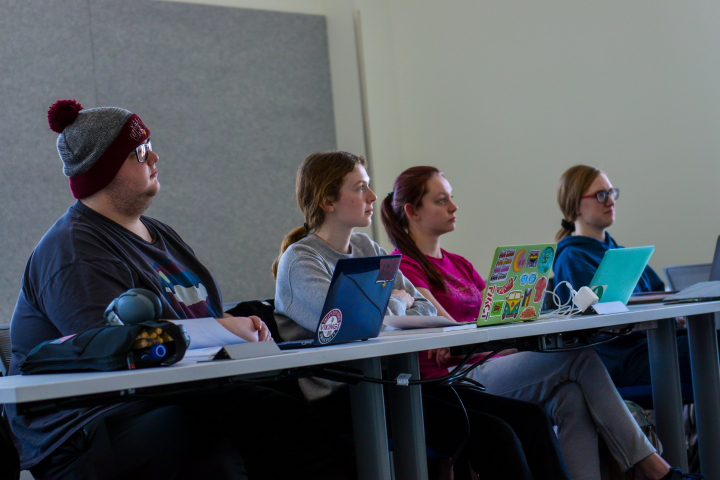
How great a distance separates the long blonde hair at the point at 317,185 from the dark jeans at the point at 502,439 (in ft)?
2.16

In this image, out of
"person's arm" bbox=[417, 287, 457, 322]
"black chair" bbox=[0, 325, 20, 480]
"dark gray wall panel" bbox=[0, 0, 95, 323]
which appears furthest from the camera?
"dark gray wall panel" bbox=[0, 0, 95, 323]

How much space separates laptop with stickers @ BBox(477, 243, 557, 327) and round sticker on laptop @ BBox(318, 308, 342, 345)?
35 cm

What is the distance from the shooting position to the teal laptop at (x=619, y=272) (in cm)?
166

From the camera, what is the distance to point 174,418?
1205 mm

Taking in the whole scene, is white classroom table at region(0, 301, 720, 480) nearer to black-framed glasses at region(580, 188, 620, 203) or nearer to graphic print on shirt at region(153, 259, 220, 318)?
graphic print on shirt at region(153, 259, 220, 318)

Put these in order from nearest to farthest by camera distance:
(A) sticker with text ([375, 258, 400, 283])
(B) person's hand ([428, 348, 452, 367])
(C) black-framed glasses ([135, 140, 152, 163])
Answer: (A) sticker with text ([375, 258, 400, 283]), (C) black-framed glasses ([135, 140, 152, 163]), (B) person's hand ([428, 348, 452, 367])

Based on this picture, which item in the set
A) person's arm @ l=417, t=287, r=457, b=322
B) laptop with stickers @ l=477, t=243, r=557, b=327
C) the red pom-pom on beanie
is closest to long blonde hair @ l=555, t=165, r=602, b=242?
person's arm @ l=417, t=287, r=457, b=322

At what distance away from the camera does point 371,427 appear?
125 centimetres

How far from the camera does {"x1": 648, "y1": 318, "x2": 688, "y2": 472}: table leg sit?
1838mm

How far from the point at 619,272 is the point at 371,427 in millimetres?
808

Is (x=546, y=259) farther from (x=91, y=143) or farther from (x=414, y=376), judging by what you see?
(x=91, y=143)

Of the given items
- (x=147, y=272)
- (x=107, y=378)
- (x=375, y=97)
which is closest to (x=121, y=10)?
(x=375, y=97)

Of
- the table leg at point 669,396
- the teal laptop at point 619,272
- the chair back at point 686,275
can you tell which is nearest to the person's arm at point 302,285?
the teal laptop at point 619,272

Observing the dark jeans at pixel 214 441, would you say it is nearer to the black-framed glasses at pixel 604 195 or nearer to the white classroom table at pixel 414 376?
the white classroom table at pixel 414 376
